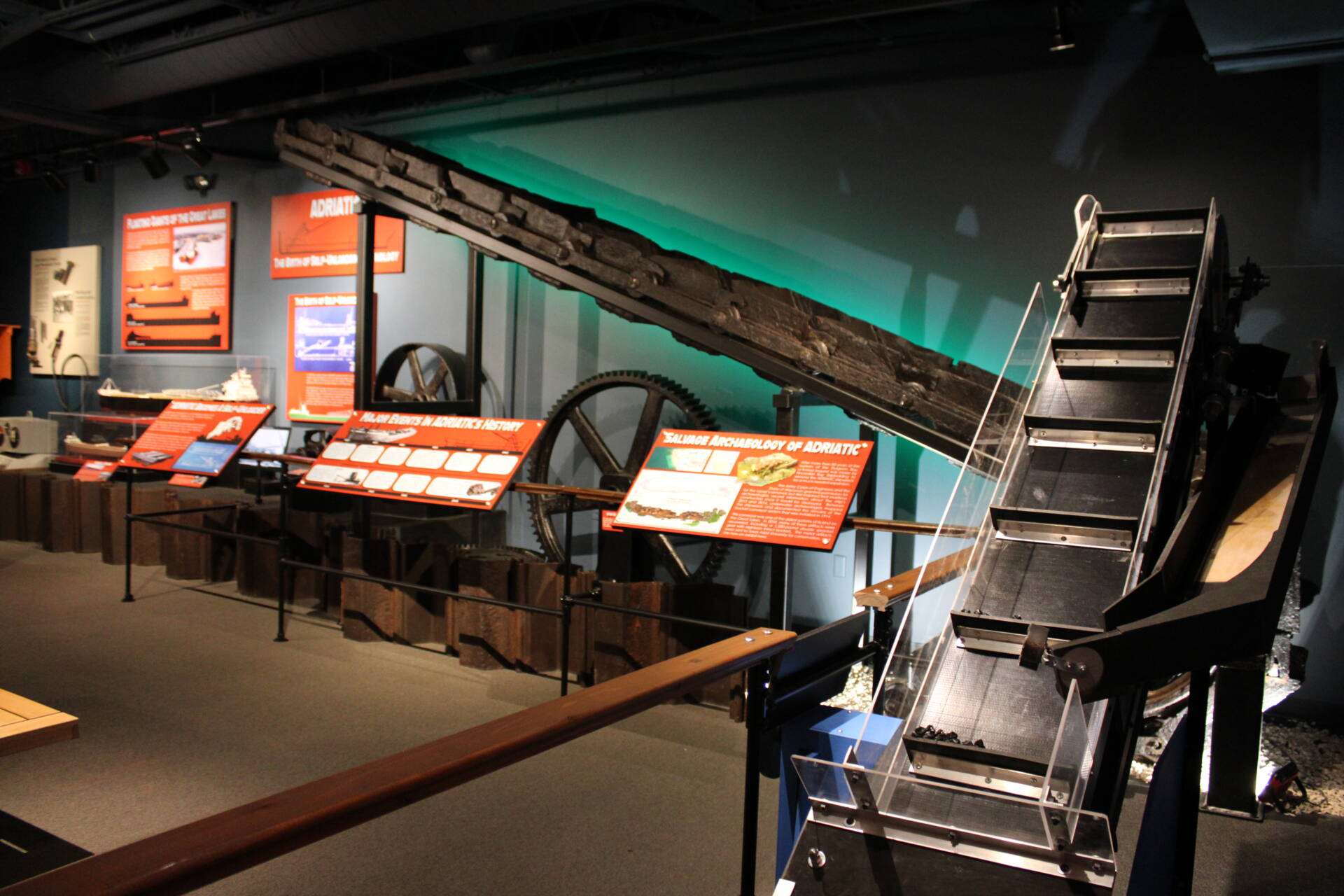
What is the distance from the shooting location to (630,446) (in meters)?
6.12

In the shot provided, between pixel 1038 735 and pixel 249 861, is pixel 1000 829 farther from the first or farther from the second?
pixel 249 861

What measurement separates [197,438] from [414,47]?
3129mm

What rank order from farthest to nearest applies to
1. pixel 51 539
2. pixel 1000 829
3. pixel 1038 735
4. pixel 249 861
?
pixel 51 539, pixel 1038 735, pixel 1000 829, pixel 249 861

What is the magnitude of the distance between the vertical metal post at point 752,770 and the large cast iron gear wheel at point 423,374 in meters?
5.01

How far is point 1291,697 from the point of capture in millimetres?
4203

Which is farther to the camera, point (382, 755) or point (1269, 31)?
point (1269, 31)

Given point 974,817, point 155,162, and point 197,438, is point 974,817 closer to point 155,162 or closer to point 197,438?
point 197,438

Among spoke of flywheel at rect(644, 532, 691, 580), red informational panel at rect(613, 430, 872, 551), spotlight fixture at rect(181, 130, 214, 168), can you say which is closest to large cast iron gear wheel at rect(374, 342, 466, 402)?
spotlight fixture at rect(181, 130, 214, 168)

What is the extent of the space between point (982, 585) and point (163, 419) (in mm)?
5235

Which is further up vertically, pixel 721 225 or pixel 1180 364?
pixel 721 225

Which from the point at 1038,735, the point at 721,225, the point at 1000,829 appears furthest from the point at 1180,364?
the point at 721,225

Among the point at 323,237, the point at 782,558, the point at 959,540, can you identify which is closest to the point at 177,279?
the point at 323,237

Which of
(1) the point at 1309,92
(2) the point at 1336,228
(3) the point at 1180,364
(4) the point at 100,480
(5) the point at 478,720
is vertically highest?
(1) the point at 1309,92

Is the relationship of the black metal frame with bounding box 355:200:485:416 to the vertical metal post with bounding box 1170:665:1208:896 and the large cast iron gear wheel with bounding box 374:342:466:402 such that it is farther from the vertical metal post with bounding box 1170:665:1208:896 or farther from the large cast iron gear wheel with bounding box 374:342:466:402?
the vertical metal post with bounding box 1170:665:1208:896
